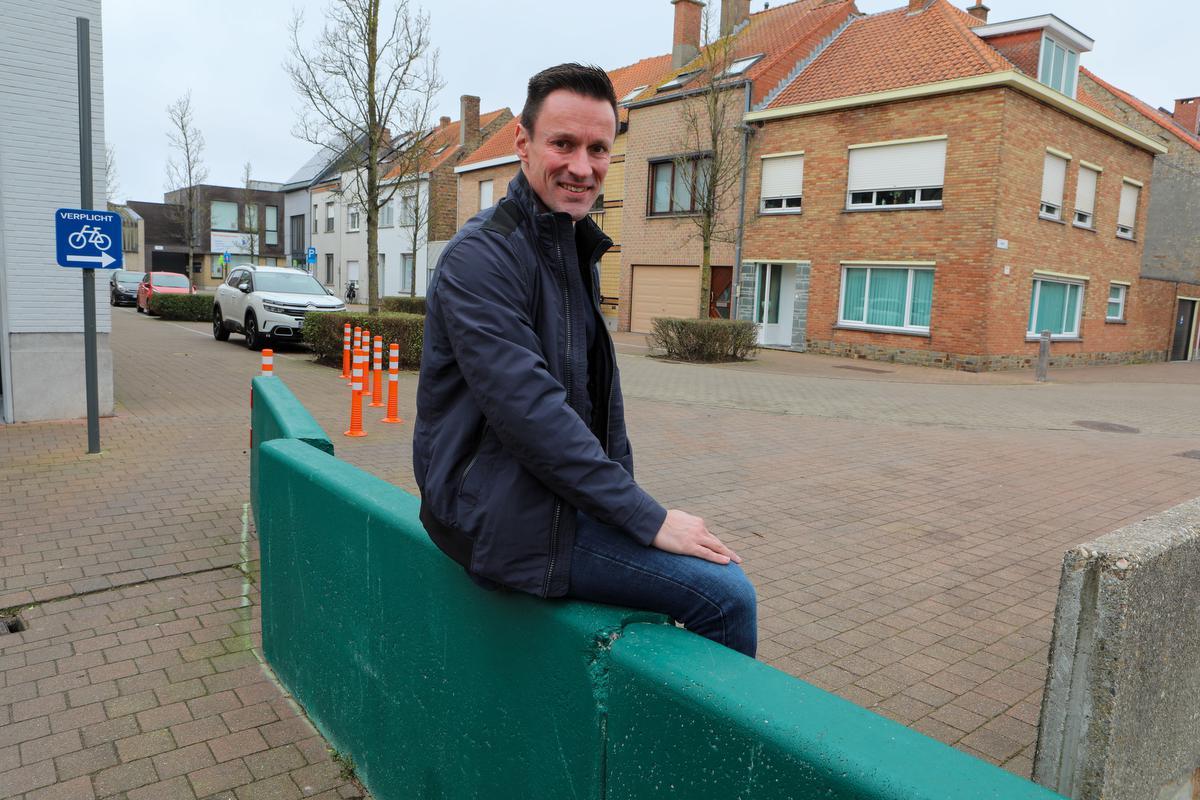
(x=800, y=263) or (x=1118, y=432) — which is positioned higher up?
(x=800, y=263)

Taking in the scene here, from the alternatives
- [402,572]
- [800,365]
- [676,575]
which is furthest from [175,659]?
[800,365]

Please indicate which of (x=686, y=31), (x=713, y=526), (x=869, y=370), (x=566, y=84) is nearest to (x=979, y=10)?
(x=686, y=31)

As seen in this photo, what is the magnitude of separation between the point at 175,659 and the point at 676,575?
9.96ft

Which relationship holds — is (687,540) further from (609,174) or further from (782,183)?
(609,174)

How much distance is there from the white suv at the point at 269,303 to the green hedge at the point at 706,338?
731cm

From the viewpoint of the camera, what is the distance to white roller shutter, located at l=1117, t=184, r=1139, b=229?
A: 23906mm

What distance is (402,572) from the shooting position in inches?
96.8

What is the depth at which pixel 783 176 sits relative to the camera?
23031 millimetres

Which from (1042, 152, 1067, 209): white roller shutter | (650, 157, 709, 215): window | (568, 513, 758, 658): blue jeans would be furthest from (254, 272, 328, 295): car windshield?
(568, 513, 758, 658): blue jeans

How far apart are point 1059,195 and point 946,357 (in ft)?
18.6

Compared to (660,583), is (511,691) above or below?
below

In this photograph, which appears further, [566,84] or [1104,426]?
[1104,426]

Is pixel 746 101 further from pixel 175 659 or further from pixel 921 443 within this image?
pixel 175 659

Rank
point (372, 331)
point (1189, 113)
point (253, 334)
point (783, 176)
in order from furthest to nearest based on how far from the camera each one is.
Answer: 1. point (1189, 113)
2. point (783, 176)
3. point (253, 334)
4. point (372, 331)
